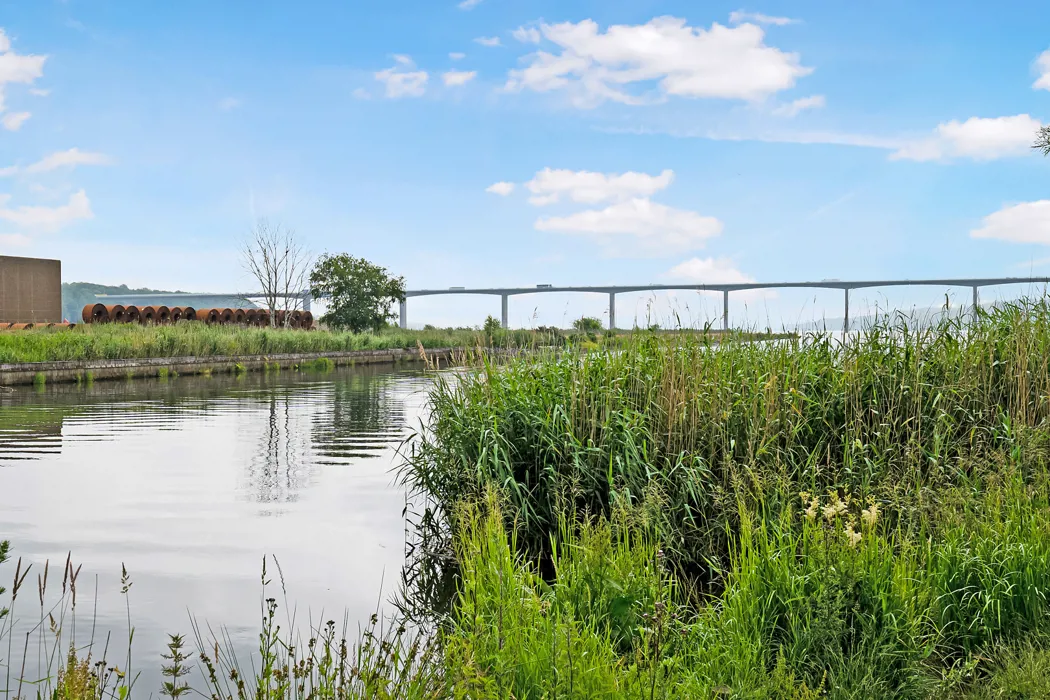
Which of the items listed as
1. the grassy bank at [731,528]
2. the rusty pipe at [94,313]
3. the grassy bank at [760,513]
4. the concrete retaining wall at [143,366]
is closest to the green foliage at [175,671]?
the grassy bank at [731,528]

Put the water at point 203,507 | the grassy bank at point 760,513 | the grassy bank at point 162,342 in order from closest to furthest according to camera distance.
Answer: the grassy bank at point 760,513, the water at point 203,507, the grassy bank at point 162,342

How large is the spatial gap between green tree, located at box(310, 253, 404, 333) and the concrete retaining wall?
33.2ft

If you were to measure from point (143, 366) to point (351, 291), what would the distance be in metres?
19.4

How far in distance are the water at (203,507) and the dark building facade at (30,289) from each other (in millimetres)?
26071

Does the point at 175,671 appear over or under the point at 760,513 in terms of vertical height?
over

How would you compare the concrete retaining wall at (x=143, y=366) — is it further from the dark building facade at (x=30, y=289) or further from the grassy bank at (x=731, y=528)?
the dark building facade at (x=30, y=289)

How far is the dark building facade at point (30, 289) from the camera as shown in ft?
125

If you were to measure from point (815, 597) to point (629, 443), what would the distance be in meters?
2.46

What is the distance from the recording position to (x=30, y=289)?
39.4m

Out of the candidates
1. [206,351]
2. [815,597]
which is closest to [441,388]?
[815,597]

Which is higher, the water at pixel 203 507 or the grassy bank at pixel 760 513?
the grassy bank at pixel 760 513

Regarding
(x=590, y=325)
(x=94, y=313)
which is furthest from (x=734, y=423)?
(x=94, y=313)

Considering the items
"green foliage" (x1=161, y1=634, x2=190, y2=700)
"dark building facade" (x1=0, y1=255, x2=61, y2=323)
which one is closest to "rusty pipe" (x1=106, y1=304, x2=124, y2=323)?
"dark building facade" (x1=0, y1=255, x2=61, y2=323)

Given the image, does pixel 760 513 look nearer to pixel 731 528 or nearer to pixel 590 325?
pixel 731 528
